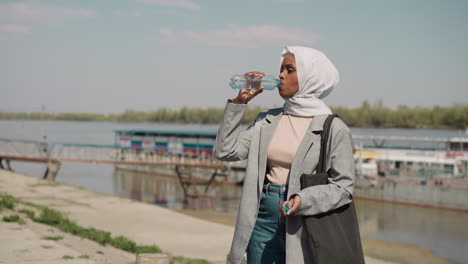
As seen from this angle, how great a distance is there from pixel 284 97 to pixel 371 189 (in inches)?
1371

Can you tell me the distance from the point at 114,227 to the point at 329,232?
1296cm

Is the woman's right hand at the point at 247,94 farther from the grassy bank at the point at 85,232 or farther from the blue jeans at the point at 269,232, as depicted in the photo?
the grassy bank at the point at 85,232

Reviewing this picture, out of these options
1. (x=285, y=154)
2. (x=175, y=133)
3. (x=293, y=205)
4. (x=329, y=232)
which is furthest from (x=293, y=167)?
(x=175, y=133)

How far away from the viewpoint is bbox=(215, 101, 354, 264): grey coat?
2445 mm

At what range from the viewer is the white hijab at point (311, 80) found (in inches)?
102

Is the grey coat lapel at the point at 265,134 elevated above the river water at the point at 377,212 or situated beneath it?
elevated above

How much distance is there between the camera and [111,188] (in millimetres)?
38625

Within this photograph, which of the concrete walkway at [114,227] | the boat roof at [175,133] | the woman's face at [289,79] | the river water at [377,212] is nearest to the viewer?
the woman's face at [289,79]

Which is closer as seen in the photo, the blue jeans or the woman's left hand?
the woman's left hand

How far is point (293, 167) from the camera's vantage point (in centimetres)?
251

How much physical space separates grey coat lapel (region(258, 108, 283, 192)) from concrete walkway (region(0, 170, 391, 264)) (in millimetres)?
4219

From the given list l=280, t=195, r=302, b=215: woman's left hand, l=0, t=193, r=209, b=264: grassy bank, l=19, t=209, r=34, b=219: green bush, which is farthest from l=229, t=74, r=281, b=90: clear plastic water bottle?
l=19, t=209, r=34, b=219: green bush

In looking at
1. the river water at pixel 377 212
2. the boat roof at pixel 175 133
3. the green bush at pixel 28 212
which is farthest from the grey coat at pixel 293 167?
the boat roof at pixel 175 133

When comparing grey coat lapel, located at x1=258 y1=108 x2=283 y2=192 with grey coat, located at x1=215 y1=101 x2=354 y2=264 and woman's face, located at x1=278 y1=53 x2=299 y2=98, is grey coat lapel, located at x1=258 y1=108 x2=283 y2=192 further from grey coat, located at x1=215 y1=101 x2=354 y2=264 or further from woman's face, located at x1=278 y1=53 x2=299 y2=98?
woman's face, located at x1=278 y1=53 x2=299 y2=98
